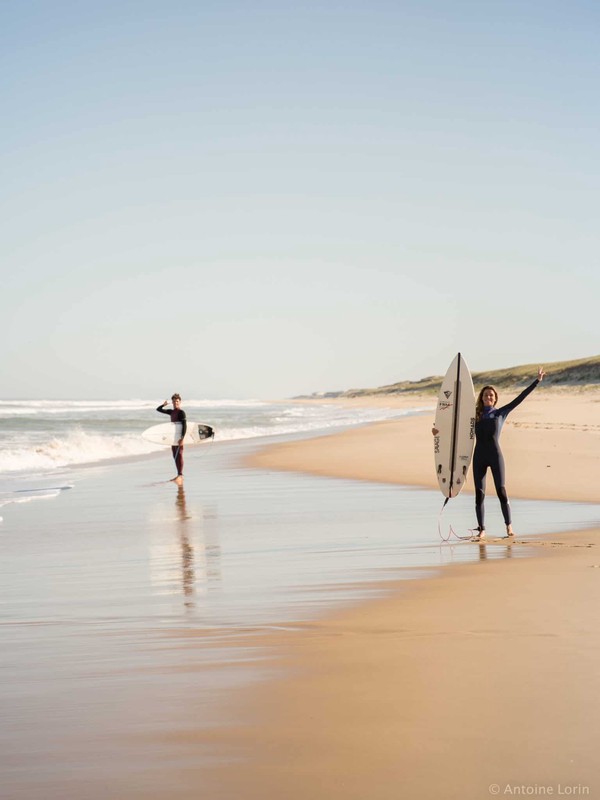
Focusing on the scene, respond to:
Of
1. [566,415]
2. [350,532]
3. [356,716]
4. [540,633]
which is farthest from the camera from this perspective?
[566,415]

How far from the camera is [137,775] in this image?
10.9ft

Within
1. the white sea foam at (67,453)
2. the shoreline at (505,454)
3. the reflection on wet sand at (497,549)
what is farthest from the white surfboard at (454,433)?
the white sea foam at (67,453)

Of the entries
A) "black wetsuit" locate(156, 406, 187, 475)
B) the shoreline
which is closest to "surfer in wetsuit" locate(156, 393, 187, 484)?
"black wetsuit" locate(156, 406, 187, 475)

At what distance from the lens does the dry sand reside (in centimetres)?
323

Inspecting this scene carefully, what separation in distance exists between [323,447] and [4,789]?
21.7 m

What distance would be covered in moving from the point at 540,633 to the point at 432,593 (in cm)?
139

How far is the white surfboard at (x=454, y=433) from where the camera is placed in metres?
10.7

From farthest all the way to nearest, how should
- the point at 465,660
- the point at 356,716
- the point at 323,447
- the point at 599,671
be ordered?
the point at 323,447 < the point at 465,660 < the point at 599,671 < the point at 356,716

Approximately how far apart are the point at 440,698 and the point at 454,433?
7.09 metres

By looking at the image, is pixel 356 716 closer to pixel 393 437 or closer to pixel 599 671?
pixel 599 671

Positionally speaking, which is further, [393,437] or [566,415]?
[566,415]

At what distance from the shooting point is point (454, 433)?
10891 mm

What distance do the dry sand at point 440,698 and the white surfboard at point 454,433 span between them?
357cm

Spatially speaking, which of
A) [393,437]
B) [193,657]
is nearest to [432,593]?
[193,657]
